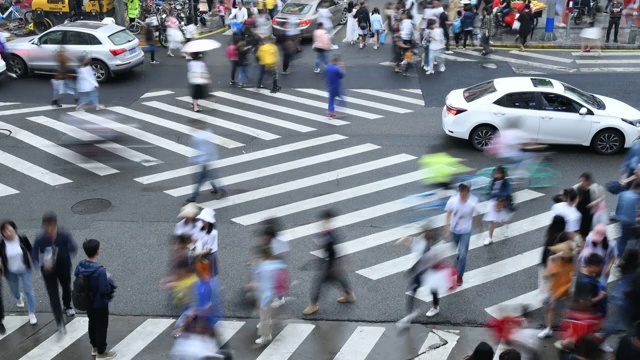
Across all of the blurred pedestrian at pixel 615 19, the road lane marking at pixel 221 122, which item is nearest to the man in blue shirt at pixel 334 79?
the road lane marking at pixel 221 122

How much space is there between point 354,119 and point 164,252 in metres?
7.69

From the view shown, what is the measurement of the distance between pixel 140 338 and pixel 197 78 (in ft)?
32.5

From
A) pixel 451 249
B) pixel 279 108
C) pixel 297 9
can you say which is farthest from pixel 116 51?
pixel 451 249

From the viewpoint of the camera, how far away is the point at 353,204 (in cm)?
1371

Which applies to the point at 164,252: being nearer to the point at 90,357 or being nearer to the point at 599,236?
the point at 90,357

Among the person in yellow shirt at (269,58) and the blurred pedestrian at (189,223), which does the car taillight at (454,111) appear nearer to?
the person in yellow shirt at (269,58)

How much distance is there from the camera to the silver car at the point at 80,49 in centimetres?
2077

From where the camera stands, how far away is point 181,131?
17.6 metres

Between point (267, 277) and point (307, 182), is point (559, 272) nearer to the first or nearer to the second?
point (267, 277)

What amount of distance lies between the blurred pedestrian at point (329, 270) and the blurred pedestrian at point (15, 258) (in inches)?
152

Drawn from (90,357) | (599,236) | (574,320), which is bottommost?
(90,357)

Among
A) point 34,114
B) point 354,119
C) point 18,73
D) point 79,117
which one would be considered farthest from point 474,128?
point 18,73

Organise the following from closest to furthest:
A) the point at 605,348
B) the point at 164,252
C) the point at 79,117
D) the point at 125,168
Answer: the point at 605,348 < the point at 164,252 < the point at 125,168 < the point at 79,117

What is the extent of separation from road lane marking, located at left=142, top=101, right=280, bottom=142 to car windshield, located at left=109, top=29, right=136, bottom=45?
2589mm
